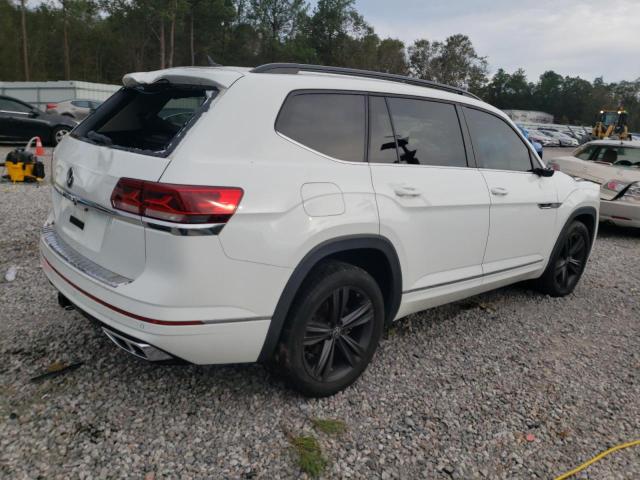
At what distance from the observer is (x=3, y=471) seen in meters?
2.18

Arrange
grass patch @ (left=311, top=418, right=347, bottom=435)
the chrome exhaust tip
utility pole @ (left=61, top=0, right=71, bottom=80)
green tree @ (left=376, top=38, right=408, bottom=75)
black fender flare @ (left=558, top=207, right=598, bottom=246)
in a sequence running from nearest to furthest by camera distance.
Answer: the chrome exhaust tip → grass patch @ (left=311, top=418, right=347, bottom=435) → black fender flare @ (left=558, top=207, right=598, bottom=246) → utility pole @ (left=61, top=0, right=71, bottom=80) → green tree @ (left=376, top=38, right=408, bottom=75)

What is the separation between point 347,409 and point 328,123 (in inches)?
60.9

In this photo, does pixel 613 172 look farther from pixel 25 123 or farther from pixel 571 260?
pixel 25 123

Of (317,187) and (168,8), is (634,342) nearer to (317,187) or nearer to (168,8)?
(317,187)

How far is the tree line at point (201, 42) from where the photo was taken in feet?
148

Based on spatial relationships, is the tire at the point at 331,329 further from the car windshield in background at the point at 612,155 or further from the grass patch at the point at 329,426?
the car windshield in background at the point at 612,155

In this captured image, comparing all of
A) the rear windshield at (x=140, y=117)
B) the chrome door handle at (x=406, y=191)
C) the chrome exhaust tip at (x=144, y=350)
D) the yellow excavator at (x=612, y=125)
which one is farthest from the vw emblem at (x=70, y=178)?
the yellow excavator at (x=612, y=125)

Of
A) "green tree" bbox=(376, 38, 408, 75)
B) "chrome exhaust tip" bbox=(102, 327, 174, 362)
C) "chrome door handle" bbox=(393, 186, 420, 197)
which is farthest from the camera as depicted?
"green tree" bbox=(376, 38, 408, 75)

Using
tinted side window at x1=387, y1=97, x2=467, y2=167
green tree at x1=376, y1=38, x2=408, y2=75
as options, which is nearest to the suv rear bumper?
tinted side window at x1=387, y1=97, x2=467, y2=167

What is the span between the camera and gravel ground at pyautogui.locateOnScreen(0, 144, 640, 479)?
7.77ft

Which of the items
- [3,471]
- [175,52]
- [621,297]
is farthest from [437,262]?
[175,52]

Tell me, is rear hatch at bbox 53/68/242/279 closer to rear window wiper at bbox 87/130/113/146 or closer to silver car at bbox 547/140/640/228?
rear window wiper at bbox 87/130/113/146

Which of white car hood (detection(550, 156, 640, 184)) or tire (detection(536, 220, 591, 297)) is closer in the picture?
tire (detection(536, 220, 591, 297))

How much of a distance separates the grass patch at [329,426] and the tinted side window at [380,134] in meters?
1.42
